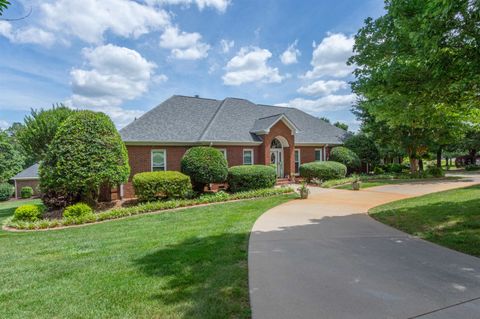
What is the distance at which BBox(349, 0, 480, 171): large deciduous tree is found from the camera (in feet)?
15.3

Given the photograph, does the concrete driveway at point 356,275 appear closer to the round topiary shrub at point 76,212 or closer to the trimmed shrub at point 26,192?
the round topiary shrub at point 76,212

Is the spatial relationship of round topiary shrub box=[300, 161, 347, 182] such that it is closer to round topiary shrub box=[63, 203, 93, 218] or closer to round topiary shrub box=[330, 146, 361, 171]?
round topiary shrub box=[330, 146, 361, 171]

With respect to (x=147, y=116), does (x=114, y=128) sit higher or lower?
lower

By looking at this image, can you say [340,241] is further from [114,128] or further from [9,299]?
[114,128]

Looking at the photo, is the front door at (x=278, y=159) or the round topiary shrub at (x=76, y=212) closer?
the round topiary shrub at (x=76, y=212)

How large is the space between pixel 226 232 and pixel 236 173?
814 cm

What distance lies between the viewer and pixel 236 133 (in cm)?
1852

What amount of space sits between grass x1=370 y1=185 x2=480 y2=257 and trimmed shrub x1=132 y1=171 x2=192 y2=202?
332 inches

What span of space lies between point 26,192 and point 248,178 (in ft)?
90.7

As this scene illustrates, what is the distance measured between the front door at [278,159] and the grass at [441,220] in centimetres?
1070

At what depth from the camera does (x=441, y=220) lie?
A: 7.38 metres

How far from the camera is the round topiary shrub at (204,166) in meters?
14.1

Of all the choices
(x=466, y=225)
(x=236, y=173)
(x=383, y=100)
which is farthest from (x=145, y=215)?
(x=466, y=225)

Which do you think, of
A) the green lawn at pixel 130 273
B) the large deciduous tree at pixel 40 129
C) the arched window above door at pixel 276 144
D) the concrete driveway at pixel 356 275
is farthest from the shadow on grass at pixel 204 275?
the large deciduous tree at pixel 40 129
